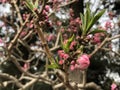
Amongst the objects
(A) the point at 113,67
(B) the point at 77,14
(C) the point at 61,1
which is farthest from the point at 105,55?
(C) the point at 61,1

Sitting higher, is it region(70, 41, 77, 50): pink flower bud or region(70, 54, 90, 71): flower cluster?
region(70, 41, 77, 50): pink flower bud

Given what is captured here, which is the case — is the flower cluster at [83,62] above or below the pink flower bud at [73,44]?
below

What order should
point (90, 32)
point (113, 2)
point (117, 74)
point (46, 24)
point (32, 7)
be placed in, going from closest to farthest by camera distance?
1. point (90, 32)
2. point (32, 7)
3. point (46, 24)
4. point (113, 2)
5. point (117, 74)

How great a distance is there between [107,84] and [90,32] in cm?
926

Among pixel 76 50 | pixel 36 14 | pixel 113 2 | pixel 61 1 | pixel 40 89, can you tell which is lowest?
pixel 40 89

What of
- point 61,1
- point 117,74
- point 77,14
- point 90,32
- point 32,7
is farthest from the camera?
point 117,74

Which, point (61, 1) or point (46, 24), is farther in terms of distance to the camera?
point (61, 1)

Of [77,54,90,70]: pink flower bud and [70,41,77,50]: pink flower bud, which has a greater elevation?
[70,41,77,50]: pink flower bud

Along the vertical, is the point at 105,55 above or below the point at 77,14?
below

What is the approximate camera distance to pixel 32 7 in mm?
2504

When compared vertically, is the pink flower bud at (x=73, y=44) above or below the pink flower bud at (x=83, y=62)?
above

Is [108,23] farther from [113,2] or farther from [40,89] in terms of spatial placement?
[40,89]

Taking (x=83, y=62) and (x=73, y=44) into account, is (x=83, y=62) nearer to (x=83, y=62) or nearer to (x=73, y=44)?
(x=83, y=62)

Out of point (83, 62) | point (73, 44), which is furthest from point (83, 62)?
point (73, 44)
